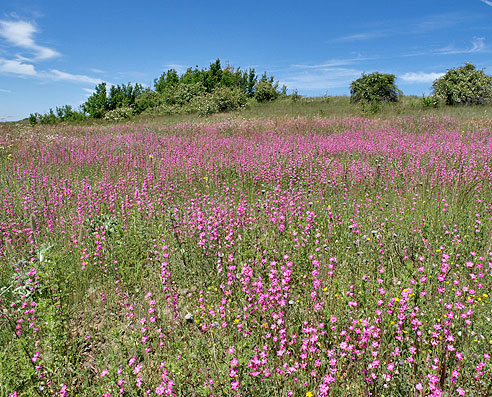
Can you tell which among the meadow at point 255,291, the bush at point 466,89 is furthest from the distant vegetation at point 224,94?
the meadow at point 255,291

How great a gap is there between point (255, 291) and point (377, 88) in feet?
90.2

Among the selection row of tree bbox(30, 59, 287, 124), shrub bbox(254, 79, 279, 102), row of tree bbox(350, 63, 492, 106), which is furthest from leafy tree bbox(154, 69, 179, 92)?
row of tree bbox(350, 63, 492, 106)

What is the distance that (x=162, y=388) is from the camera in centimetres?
188

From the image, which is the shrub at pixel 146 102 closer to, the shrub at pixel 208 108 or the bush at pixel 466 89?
the shrub at pixel 208 108

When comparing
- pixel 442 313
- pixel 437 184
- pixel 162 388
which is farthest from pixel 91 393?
pixel 437 184

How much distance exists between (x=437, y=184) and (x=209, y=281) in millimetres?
4649

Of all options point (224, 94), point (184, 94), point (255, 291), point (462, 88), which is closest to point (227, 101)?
point (224, 94)

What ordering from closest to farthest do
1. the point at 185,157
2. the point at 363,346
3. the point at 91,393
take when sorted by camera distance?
the point at 363,346, the point at 91,393, the point at 185,157

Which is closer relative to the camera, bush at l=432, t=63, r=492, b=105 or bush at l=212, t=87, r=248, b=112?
bush at l=432, t=63, r=492, b=105

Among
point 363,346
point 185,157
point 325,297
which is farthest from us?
point 185,157

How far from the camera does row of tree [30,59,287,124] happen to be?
34.2 m

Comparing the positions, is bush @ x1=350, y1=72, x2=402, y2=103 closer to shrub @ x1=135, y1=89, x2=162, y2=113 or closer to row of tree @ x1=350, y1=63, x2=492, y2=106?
row of tree @ x1=350, y1=63, x2=492, y2=106

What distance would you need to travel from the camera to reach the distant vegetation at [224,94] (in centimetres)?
2242

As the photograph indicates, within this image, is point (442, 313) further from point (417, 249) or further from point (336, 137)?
point (336, 137)
